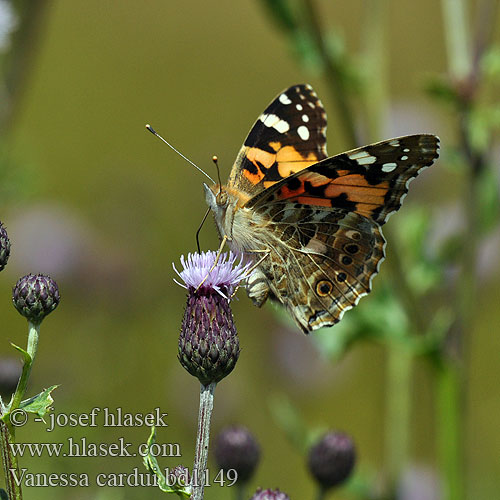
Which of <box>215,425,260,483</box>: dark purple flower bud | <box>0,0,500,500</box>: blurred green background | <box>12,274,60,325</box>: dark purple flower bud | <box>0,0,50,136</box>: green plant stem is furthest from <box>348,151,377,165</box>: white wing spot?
<box>0,0,50,136</box>: green plant stem

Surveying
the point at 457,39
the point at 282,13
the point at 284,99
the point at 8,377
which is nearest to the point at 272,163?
the point at 284,99

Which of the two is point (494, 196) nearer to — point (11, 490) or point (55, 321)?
point (11, 490)

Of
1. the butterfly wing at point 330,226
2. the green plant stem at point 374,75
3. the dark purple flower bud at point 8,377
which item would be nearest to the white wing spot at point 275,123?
the butterfly wing at point 330,226

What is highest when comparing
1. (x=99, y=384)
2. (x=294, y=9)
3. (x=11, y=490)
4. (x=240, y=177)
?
(x=294, y=9)

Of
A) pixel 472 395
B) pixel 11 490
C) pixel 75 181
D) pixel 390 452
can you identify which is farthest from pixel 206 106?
pixel 11 490

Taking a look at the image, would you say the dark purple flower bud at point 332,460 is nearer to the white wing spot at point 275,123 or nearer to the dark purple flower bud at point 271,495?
the dark purple flower bud at point 271,495

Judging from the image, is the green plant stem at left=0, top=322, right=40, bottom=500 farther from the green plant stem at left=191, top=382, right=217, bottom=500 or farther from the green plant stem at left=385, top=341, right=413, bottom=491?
the green plant stem at left=385, top=341, right=413, bottom=491
